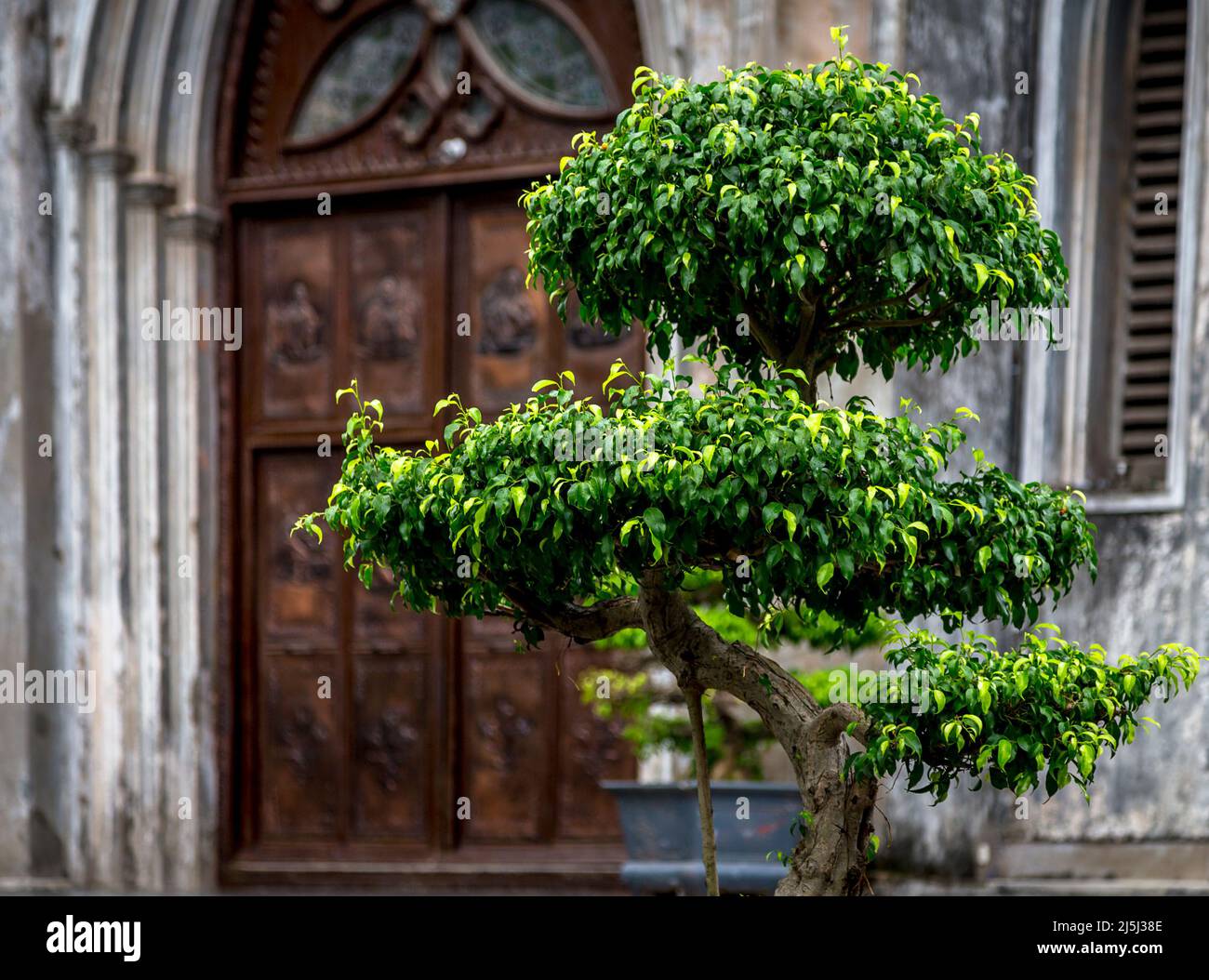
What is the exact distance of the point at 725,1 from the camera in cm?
750

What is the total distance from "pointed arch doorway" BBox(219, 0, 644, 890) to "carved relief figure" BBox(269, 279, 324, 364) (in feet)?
0.04

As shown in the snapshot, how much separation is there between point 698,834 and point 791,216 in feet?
10.4

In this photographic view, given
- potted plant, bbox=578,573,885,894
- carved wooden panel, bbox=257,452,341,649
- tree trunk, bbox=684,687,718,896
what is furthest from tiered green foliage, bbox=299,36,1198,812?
carved wooden panel, bbox=257,452,341,649

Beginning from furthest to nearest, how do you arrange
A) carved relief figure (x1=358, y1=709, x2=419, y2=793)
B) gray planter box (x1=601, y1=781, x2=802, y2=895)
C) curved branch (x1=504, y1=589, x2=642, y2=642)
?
1. carved relief figure (x1=358, y1=709, x2=419, y2=793)
2. gray planter box (x1=601, y1=781, x2=802, y2=895)
3. curved branch (x1=504, y1=589, x2=642, y2=642)

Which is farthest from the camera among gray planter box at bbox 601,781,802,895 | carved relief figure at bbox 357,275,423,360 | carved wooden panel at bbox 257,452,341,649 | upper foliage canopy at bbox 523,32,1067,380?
carved wooden panel at bbox 257,452,341,649

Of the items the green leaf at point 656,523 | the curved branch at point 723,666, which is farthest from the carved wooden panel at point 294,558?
the green leaf at point 656,523

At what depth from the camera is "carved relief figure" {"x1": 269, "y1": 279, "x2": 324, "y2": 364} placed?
29.0ft

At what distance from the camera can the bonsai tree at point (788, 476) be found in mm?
3467

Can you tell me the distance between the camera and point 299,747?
346 inches

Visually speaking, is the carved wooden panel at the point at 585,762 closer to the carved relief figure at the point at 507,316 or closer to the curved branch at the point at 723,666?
the carved relief figure at the point at 507,316

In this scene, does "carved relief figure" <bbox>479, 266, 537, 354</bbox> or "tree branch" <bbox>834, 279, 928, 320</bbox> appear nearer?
"tree branch" <bbox>834, 279, 928, 320</bbox>

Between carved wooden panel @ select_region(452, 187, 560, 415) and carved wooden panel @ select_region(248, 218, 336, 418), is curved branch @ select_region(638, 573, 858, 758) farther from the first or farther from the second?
carved wooden panel @ select_region(248, 218, 336, 418)
